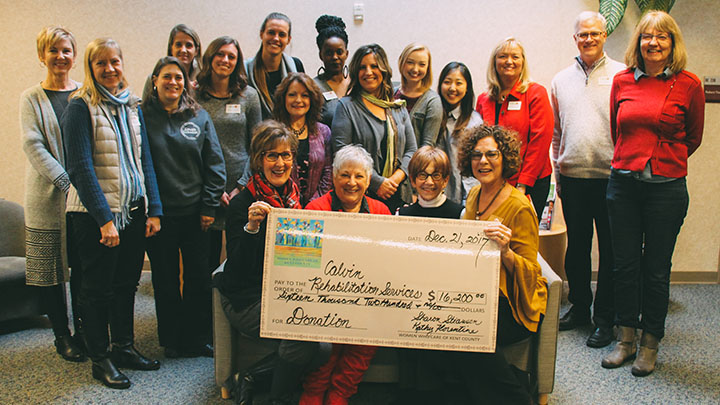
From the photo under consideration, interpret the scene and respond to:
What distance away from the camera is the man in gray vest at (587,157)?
2898mm

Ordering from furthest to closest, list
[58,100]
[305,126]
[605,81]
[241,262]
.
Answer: [605,81], [305,126], [58,100], [241,262]

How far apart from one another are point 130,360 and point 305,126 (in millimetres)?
1458

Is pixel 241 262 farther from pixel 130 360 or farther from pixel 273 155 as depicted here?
pixel 130 360

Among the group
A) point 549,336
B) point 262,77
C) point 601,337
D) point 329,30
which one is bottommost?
point 601,337

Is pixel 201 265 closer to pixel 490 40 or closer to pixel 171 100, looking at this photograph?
pixel 171 100

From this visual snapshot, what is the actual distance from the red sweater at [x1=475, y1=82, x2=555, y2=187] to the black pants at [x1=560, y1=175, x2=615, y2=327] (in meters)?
0.31

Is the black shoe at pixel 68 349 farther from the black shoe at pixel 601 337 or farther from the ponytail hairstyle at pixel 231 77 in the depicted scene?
the black shoe at pixel 601 337

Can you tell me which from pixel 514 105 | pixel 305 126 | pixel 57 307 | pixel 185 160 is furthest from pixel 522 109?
pixel 57 307

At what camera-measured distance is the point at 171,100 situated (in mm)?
2520

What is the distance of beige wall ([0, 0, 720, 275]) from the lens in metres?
3.87

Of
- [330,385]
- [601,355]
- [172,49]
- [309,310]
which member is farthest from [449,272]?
[172,49]

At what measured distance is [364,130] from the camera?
107 inches

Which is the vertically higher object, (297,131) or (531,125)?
(531,125)

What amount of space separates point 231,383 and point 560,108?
2305 millimetres
